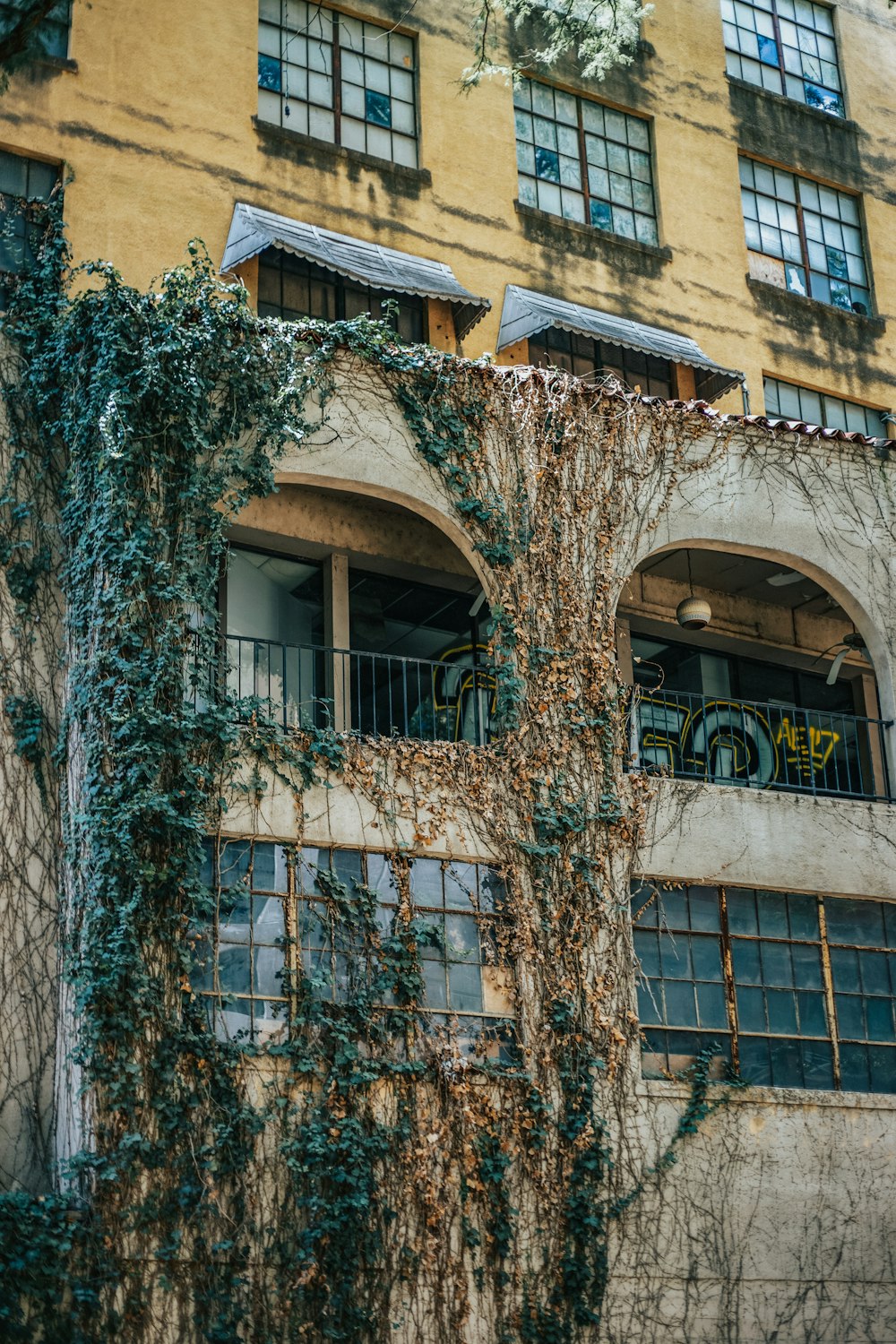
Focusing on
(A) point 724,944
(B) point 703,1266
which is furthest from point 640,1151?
(A) point 724,944

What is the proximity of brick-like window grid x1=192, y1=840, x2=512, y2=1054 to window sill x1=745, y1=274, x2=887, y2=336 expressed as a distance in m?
10.7

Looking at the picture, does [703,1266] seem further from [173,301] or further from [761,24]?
[761,24]

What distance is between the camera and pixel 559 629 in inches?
677

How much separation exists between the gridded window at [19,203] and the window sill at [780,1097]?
9.96m

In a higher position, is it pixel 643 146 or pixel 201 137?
pixel 643 146

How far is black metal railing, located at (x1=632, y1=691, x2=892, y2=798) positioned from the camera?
21.0 meters

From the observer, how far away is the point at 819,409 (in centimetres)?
2358

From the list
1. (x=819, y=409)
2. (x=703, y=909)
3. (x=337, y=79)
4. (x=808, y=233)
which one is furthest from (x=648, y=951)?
(x=808, y=233)

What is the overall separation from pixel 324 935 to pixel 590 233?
35.6 ft

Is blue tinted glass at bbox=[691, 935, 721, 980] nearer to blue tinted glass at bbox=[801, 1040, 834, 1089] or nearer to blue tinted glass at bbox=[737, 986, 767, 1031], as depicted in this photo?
blue tinted glass at bbox=[737, 986, 767, 1031]

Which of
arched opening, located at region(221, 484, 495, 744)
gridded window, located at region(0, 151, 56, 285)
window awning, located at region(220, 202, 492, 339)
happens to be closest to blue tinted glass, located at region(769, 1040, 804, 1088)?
arched opening, located at region(221, 484, 495, 744)

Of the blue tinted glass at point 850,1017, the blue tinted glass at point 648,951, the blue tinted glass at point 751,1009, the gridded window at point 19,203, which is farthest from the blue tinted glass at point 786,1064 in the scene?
the gridded window at point 19,203

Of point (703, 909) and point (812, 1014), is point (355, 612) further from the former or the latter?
point (812, 1014)

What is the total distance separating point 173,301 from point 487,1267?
904cm
